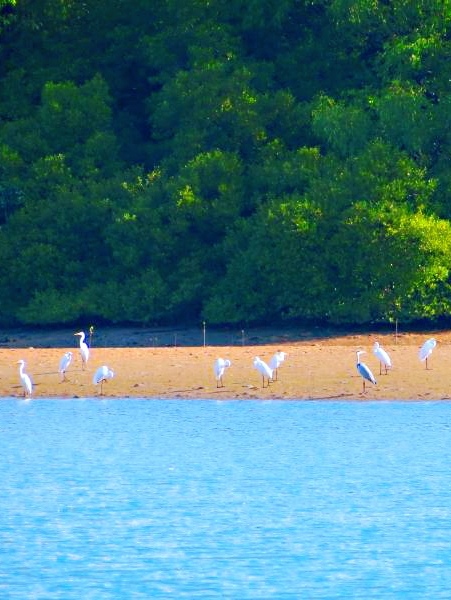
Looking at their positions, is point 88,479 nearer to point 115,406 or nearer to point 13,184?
point 115,406

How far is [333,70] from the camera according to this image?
34938mm

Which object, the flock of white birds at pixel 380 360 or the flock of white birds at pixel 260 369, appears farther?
the flock of white birds at pixel 260 369

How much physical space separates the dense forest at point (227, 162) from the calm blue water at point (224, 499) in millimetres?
7414

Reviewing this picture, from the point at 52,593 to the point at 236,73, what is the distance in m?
20.5

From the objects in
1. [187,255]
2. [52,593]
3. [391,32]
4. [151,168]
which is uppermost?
[391,32]

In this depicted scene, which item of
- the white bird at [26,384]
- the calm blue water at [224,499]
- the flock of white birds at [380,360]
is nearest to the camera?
the calm blue water at [224,499]

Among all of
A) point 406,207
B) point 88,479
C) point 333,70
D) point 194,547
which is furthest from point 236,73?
point 194,547

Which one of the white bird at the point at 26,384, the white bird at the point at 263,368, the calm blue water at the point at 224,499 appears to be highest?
the white bird at the point at 263,368

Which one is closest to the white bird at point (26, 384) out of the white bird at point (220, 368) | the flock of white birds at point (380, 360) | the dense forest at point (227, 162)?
the white bird at point (220, 368)

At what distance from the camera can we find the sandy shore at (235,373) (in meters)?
24.1

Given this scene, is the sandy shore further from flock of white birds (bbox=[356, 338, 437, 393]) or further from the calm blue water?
the calm blue water

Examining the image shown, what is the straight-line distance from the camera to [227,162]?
32.5m

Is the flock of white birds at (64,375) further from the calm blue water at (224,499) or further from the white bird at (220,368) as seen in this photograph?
the white bird at (220,368)

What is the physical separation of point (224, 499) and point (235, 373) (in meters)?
7.25
